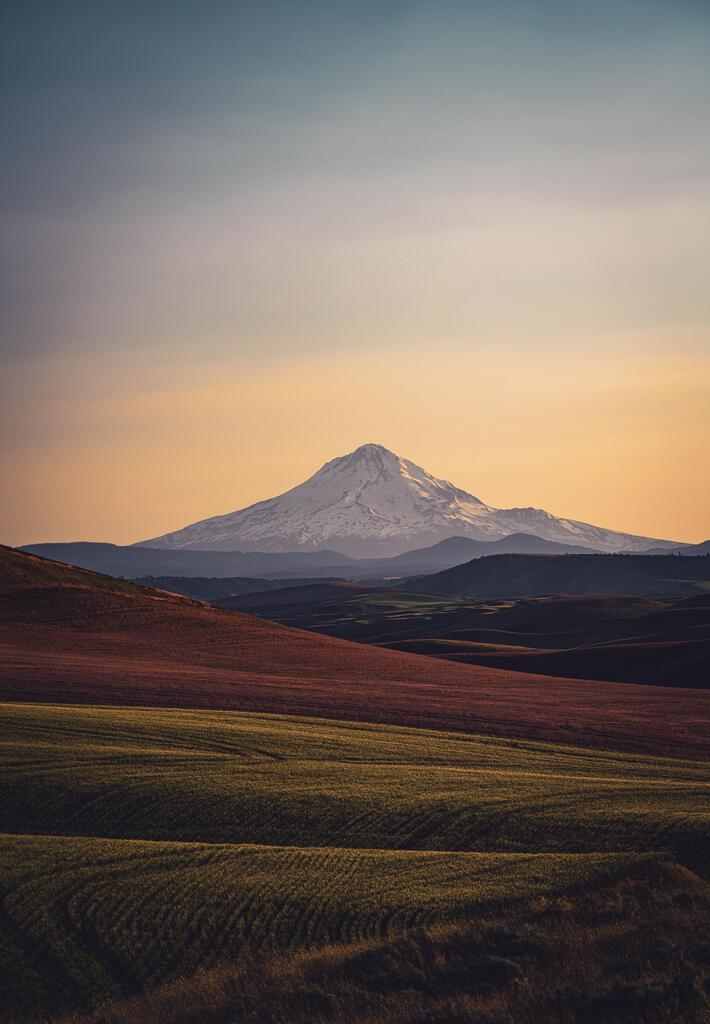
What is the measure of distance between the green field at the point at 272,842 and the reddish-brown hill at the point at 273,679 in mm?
8797

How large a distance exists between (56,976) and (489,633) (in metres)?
128

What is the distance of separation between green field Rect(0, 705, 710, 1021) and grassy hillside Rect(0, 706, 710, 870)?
3.2 inches

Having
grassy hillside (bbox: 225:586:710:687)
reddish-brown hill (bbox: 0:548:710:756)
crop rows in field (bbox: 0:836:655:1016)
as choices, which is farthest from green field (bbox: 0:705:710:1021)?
grassy hillside (bbox: 225:586:710:687)

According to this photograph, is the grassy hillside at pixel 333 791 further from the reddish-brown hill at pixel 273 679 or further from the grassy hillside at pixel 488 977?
the reddish-brown hill at pixel 273 679

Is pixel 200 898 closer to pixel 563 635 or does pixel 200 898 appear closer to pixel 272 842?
pixel 272 842

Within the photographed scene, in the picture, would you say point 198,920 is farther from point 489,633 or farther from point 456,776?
point 489,633

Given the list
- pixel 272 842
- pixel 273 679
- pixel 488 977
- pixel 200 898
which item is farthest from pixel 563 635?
pixel 488 977

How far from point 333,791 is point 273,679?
3124cm

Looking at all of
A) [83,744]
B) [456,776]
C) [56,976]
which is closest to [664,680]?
[456,776]

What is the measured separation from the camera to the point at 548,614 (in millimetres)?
169750

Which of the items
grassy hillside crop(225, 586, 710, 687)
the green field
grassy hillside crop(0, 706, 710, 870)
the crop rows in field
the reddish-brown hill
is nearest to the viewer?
the crop rows in field

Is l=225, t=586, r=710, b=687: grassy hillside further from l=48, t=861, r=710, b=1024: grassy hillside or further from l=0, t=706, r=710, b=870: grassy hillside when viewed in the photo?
l=48, t=861, r=710, b=1024: grassy hillside

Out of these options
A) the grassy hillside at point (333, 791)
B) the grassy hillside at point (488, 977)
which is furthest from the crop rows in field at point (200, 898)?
the grassy hillside at point (333, 791)

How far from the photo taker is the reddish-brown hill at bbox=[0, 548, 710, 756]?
157 feet
